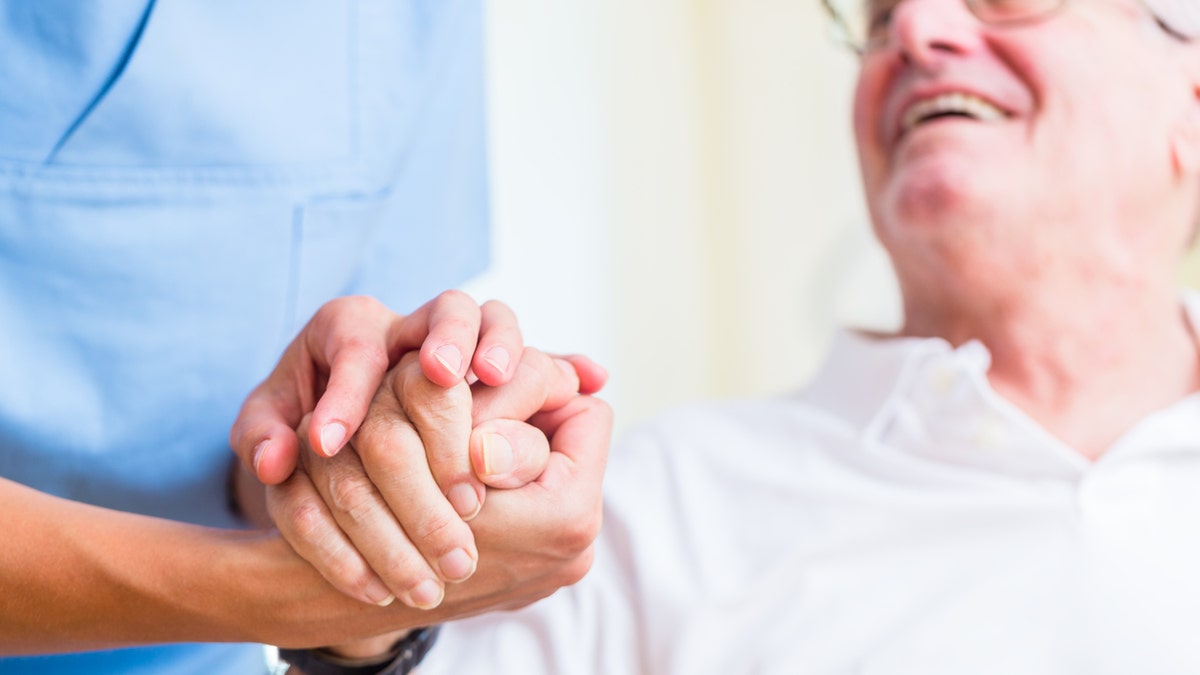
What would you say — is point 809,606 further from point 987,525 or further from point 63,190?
point 63,190

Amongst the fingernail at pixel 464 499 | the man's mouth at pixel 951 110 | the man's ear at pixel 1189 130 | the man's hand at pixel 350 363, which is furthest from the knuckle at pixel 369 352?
the man's ear at pixel 1189 130

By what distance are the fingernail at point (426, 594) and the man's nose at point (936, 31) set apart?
2.54 feet

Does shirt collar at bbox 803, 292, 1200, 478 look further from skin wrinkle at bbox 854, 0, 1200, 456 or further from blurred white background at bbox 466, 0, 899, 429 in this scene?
blurred white background at bbox 466, 0, 899, 429

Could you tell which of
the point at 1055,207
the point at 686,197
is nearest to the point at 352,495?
the point at 1055,207

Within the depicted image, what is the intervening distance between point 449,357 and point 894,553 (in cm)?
53

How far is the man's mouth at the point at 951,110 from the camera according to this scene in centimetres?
105

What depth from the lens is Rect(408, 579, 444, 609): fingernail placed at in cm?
59

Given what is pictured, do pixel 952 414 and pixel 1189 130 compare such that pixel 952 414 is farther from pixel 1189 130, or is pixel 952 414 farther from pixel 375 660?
pixel 375 660

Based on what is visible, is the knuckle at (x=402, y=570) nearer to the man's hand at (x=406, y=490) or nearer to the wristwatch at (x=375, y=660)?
the man's hand at (x=406, y=490)

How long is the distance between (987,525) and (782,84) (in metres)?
1.35

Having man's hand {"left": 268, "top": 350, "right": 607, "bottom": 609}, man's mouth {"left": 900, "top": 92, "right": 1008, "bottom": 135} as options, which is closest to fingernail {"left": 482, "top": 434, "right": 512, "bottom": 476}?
man's hand {"left": 268, "top": 350, "right": 607, "bottom": 609}

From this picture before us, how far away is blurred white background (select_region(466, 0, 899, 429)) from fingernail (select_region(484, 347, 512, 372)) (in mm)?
1035

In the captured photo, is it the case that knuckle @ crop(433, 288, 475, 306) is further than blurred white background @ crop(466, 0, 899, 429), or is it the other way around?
blurred white background @ crop(466, 0, 899, 429)

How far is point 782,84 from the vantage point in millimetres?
2096
